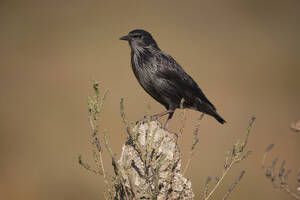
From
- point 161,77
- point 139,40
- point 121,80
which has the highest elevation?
point 121,80

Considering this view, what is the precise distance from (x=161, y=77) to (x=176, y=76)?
0.31m

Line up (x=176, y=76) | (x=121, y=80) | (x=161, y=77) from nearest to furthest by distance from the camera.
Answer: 1. (x=161, y=77)
2. (x=176, y=76)
3. (x=121, y=80)

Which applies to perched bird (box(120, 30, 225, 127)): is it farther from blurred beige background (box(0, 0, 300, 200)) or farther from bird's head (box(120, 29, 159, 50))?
blurred beige background (box(0, 0, 300, 200))

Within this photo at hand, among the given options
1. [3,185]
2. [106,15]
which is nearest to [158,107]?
[3,185]

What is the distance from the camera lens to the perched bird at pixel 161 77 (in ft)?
18.8

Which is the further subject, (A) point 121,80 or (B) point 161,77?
(A) point 121,80

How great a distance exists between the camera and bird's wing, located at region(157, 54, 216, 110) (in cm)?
583

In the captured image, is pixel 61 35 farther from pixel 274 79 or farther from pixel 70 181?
pixel 70 181

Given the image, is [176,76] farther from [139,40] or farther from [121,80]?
[121,80]

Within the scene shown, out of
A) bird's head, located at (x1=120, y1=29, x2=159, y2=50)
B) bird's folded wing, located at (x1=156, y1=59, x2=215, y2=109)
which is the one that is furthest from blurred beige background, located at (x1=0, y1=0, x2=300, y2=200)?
bird's head, located at (x1=120, y1=29, x2=159, y2=50)

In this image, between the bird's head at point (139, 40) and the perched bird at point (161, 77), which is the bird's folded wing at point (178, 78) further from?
the bird's head at point (139, 40)

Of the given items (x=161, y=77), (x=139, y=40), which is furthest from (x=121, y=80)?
(x=161, y=77)

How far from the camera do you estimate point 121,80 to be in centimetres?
1584

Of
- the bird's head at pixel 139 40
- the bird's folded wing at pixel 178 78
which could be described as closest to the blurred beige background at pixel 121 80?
the bird's folded wing at pixel 178 78
